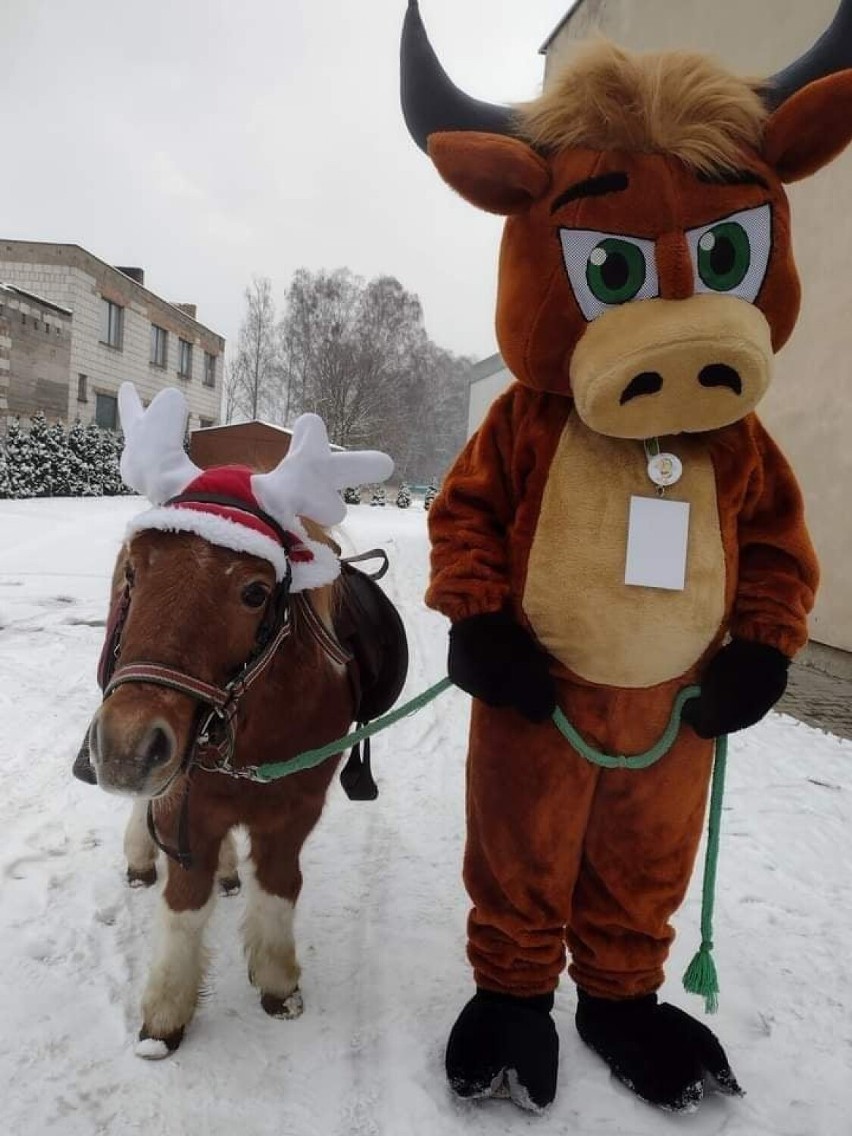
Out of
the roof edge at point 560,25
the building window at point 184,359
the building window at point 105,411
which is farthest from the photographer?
the building window at point 184,359

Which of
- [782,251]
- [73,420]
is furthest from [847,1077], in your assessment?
[73,420]

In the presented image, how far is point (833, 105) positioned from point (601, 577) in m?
1.08

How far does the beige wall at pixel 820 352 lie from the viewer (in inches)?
245

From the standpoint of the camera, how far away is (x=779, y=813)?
11.6 feet

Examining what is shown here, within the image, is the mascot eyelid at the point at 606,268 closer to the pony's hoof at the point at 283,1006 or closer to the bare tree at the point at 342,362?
the pony's hoof at the point at 283,1006

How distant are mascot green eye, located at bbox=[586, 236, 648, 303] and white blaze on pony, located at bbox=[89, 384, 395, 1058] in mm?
699

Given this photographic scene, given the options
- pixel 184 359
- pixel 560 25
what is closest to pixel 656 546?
pixel 560 25

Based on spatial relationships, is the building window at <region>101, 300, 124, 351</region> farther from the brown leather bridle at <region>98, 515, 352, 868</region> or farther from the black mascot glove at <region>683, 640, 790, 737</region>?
the black mascot glove at <region>683, 640, 790, 737</region>

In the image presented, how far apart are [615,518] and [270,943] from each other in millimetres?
1553

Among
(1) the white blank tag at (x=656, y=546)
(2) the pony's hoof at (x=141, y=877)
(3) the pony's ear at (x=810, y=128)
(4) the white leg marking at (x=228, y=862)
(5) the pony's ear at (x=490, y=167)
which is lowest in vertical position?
(2) the pony's hoof at (x=141, y=877)

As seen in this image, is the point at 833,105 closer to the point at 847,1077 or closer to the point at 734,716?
the point at 734,716

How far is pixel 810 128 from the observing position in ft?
4.93

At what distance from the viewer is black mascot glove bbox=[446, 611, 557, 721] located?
1622mm

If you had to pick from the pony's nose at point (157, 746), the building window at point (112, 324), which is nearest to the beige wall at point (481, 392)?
the building window at point (112, 324)
